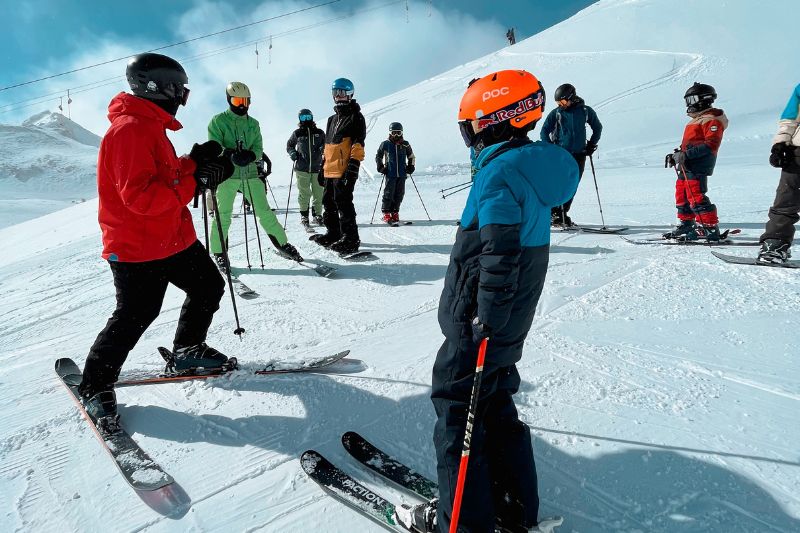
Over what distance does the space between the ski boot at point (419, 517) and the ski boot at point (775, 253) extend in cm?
489

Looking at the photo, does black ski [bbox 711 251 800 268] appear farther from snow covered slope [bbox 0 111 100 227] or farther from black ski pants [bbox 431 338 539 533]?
snow covered slope [bbox 0 111 100 227]

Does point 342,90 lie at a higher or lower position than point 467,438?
higher

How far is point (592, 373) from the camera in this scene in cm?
307

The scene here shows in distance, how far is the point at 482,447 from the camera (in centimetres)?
182

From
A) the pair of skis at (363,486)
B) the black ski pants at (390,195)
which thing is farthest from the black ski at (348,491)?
the black ski pants at (390,195)

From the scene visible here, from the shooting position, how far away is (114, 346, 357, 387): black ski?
3.18m

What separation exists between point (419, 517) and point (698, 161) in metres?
6.14

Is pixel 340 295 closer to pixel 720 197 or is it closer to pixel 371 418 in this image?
pixel 371 418

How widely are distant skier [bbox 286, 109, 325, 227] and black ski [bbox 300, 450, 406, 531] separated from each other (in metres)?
6.50

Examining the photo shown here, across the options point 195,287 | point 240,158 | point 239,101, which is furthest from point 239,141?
point 195,287

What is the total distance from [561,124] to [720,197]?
15.0 ft

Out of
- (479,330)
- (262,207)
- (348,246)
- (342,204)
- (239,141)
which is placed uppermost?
(239,141)

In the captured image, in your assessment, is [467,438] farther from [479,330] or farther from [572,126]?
[572,126]

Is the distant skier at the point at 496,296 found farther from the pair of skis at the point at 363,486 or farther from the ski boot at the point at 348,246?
the ski boot at the point at 348,246
